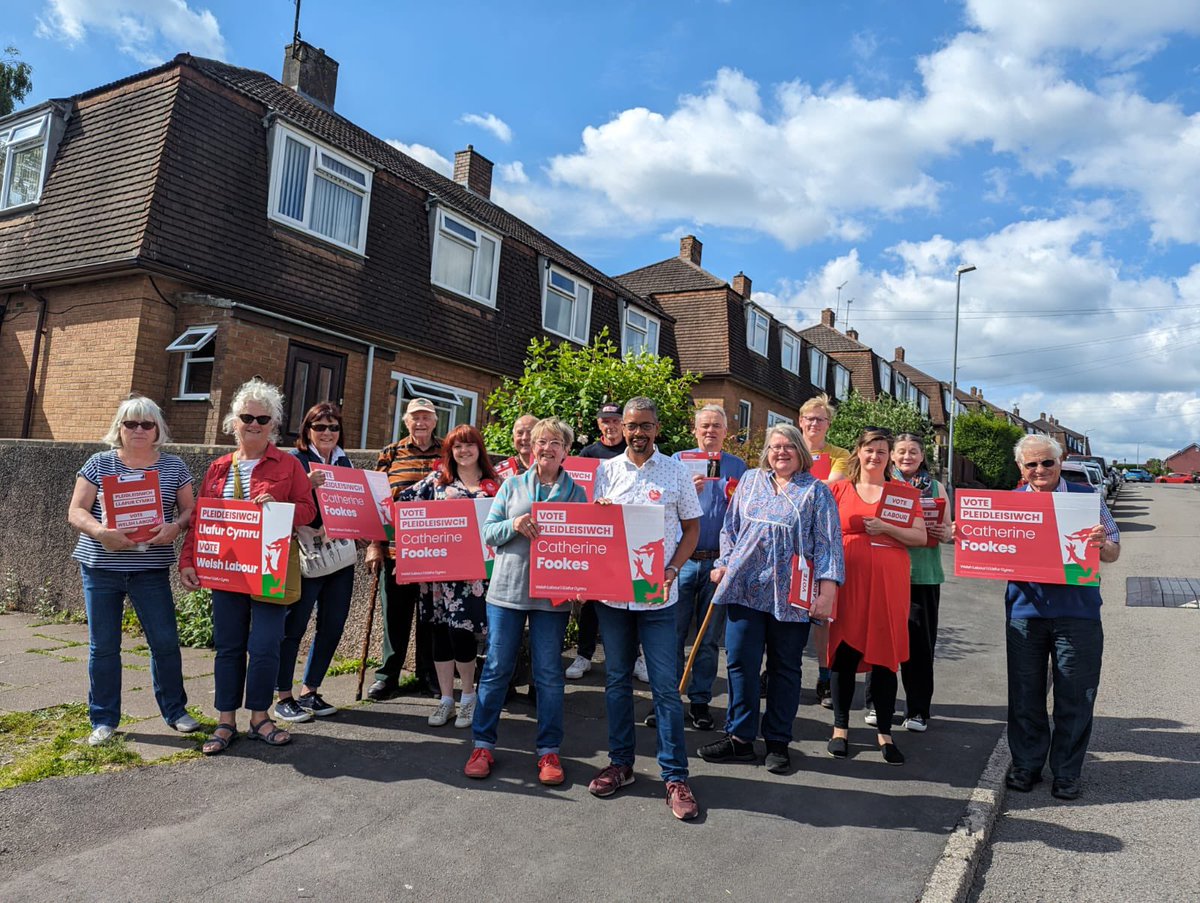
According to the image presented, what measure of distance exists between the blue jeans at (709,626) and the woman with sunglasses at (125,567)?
3.07 metres

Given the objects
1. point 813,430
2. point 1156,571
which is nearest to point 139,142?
point 813,430

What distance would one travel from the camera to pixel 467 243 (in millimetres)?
15148

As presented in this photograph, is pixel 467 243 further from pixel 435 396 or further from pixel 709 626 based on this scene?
pixel 709 626

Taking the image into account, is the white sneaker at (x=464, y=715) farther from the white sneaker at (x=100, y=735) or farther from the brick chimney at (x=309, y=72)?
the brick chimney at (x=309, y=72)

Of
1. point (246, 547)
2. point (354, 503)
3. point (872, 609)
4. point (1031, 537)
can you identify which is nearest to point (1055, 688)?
point (1031, 537)

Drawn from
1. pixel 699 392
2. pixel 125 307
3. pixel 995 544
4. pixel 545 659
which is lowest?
pixel 545 659

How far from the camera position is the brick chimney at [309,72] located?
667 inches

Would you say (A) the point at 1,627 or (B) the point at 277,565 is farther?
(A) the point at 1,627

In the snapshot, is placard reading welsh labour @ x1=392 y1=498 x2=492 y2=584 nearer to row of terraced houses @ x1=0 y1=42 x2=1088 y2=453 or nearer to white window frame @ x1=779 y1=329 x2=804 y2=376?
row of terraced houses @ x1=0 y1=42 x2=1088 y2=453

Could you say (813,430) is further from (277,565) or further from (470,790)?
(277,565)

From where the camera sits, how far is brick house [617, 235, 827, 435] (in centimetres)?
2453

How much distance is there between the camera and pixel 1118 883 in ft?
11.0

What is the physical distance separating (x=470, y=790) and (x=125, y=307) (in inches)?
372

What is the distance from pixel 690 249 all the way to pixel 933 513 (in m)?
26.2
